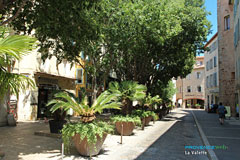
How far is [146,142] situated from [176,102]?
5995 cm

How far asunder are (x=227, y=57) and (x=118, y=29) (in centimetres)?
2113

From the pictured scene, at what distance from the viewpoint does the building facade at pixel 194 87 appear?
201 ft

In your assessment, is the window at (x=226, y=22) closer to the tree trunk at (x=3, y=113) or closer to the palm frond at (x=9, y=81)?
the tree trunk at (x=3, y=113)

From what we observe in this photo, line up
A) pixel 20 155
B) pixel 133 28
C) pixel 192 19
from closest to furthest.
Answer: pixel 20 155, pixel 133 28, pixel 192 19

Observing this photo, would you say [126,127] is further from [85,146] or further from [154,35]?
[154,35]

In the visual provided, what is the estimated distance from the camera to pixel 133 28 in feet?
37.7

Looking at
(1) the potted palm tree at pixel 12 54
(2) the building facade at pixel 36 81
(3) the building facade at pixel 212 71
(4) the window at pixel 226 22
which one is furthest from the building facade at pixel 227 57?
(1) the potted palm tree at pixel 12 54

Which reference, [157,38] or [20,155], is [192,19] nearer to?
[157,38]

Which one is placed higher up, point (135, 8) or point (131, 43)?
A: point (135, 8)

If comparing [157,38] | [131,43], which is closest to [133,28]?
[131,43]

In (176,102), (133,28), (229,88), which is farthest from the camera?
(176,102)

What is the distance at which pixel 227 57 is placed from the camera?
90.5 feet

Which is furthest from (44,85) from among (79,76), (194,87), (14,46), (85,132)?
(194,87)

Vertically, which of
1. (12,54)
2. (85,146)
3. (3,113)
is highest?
(12,54)
